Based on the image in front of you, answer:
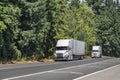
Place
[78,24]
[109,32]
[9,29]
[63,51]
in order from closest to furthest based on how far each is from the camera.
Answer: [9,29], [63,51], [78,24], [109,32]

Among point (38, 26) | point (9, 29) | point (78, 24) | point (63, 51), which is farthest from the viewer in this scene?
point (78, 24)

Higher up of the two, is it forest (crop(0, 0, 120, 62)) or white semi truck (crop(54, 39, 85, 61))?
forest (crop(0, 0, 120, 62))

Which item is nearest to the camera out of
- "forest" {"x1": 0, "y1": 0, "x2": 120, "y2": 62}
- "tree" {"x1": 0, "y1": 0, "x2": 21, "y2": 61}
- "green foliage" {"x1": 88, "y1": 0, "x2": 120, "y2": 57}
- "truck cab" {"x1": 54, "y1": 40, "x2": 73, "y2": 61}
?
"tree" {"x1": 0, "y1": 0, "x2": 21, "y2": 61}

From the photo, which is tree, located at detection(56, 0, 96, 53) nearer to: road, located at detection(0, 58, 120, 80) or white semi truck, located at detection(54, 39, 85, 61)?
white semi truck, located at detection(54, 39, 85, 61)

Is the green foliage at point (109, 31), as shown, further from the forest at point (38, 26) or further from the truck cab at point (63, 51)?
the truck cab at point (63, 51)

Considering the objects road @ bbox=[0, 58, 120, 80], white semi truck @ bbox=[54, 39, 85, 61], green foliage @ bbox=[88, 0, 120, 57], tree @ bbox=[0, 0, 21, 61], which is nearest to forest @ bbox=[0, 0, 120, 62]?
tree @ bbox=[0, 0, 21, 61]

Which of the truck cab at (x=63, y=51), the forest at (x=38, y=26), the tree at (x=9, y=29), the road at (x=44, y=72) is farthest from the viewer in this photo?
the truck cab at (x=63, y=51)

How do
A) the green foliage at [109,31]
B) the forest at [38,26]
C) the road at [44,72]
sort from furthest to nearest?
the green foliage at [109,31]
the forest at [38,26]
the road at [44,72]

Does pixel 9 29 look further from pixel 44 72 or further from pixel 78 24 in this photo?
pixel 78 24

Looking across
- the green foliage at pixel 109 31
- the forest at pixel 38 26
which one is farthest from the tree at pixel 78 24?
the green foliage at pixel 109 31

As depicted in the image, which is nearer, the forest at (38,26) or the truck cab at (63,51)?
the forest at (38,26)

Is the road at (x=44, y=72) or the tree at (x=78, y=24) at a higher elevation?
the tree at (x=78, y=24)

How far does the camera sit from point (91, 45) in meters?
99.3

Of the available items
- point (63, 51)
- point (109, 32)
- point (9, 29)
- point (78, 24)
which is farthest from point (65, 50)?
point (109, 32)
